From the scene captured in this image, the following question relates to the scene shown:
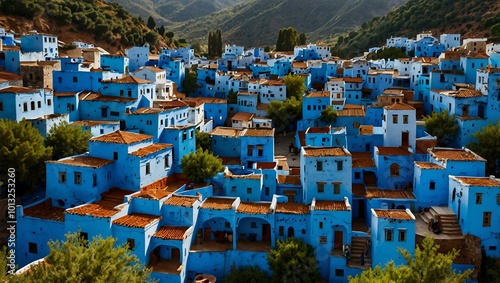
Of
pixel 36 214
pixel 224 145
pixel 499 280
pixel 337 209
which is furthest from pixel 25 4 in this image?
pixel 499 280

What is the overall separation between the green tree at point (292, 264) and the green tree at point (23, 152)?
14.9 metres

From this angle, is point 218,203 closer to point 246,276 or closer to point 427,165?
point 246,276

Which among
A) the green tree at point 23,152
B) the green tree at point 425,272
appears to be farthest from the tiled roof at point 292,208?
the green tree at point 23,152

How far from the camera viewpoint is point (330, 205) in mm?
27500

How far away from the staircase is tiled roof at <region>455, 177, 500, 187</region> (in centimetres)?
637

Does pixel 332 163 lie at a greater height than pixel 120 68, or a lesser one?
lesser

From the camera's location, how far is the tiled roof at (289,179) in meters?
31.7

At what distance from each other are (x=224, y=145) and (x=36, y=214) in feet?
48.9

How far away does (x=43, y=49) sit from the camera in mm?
47594

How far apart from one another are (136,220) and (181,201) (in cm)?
275

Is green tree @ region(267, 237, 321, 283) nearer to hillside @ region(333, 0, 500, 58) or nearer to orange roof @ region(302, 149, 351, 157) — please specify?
orange roof @ region(302, 149, 351, 157)

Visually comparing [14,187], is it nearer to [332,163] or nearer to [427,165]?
[332,163]

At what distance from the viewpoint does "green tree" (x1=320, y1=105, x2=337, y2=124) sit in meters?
41.7

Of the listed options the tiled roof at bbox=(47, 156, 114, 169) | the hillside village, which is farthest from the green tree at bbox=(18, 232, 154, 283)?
the tiled roof at bbox=(47, 156, 114, 169)
